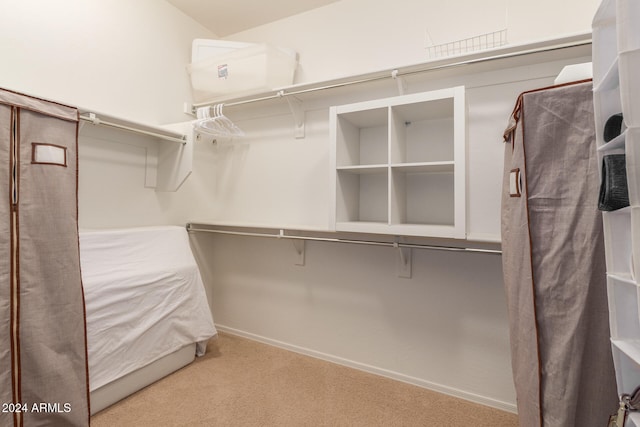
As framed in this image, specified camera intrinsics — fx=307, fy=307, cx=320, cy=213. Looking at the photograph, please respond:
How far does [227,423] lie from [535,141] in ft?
6.13

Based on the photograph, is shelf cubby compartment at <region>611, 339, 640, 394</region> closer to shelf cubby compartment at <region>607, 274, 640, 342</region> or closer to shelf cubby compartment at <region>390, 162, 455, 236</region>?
shelf cubby compartment at <region>607, 274, 640, 342</region>

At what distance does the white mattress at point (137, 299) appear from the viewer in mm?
1548

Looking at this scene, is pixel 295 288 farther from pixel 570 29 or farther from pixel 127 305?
pixel 570 29

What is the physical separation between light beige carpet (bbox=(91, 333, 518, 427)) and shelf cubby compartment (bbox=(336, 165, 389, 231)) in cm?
100

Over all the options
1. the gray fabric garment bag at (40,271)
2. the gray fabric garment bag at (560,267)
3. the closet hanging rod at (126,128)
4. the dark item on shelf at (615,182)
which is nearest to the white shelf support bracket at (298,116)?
the closet hanging rod at (126,128)

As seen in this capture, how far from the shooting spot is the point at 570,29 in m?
1.63

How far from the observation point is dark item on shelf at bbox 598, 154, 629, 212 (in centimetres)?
68

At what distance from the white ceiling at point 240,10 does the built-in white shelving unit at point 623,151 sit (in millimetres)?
1950

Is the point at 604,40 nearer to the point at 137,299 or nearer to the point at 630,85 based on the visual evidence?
the point at 630,85

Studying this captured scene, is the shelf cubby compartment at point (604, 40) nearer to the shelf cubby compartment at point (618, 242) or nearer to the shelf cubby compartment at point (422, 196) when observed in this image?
the shelf cubby compartment at point (618, 242)

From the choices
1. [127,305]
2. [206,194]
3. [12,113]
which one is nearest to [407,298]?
[127,305]

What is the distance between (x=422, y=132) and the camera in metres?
1.92

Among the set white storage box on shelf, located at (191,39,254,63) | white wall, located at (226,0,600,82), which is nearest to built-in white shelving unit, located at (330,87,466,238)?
white wall, located at (226,0,600,82)

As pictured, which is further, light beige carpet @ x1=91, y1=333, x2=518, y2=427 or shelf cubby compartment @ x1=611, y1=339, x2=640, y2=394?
light beige carpet @ x1=91, y1=333, x2=518, y2=427
